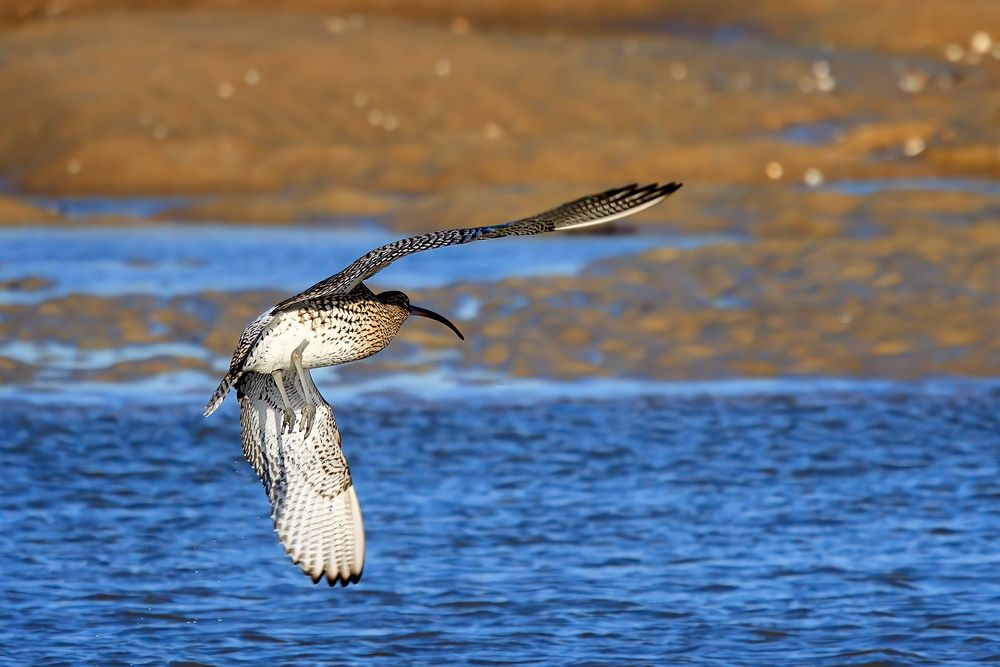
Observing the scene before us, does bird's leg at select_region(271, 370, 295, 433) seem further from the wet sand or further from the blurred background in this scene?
the wet sand

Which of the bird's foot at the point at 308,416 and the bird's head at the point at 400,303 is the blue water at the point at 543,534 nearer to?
the bird's foot at the point at 308,416

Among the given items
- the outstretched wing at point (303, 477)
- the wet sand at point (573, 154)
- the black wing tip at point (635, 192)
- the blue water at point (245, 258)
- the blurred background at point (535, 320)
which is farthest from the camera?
the blue water at point (245, 258)

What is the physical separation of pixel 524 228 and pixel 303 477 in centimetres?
114

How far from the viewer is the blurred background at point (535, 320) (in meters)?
6.70

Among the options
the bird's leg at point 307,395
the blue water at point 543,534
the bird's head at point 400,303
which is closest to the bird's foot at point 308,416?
the bird's leg at point 307,395

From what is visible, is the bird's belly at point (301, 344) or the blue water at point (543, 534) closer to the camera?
the bird's belly at point (301, 344)

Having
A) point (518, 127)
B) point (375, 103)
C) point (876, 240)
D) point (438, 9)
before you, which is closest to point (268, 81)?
point (375, 103)

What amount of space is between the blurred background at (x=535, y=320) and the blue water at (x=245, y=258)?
0.06 metres

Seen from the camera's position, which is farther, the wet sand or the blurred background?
the wet sand

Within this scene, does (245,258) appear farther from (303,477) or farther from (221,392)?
(221,392)

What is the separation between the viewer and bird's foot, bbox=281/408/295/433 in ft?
17.6

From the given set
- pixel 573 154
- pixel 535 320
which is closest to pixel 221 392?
pixel 535 320

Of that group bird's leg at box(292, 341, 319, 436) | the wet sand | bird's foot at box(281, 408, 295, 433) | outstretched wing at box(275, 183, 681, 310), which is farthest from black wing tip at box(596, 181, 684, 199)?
the wet sand

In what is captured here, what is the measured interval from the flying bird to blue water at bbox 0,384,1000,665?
861mm
